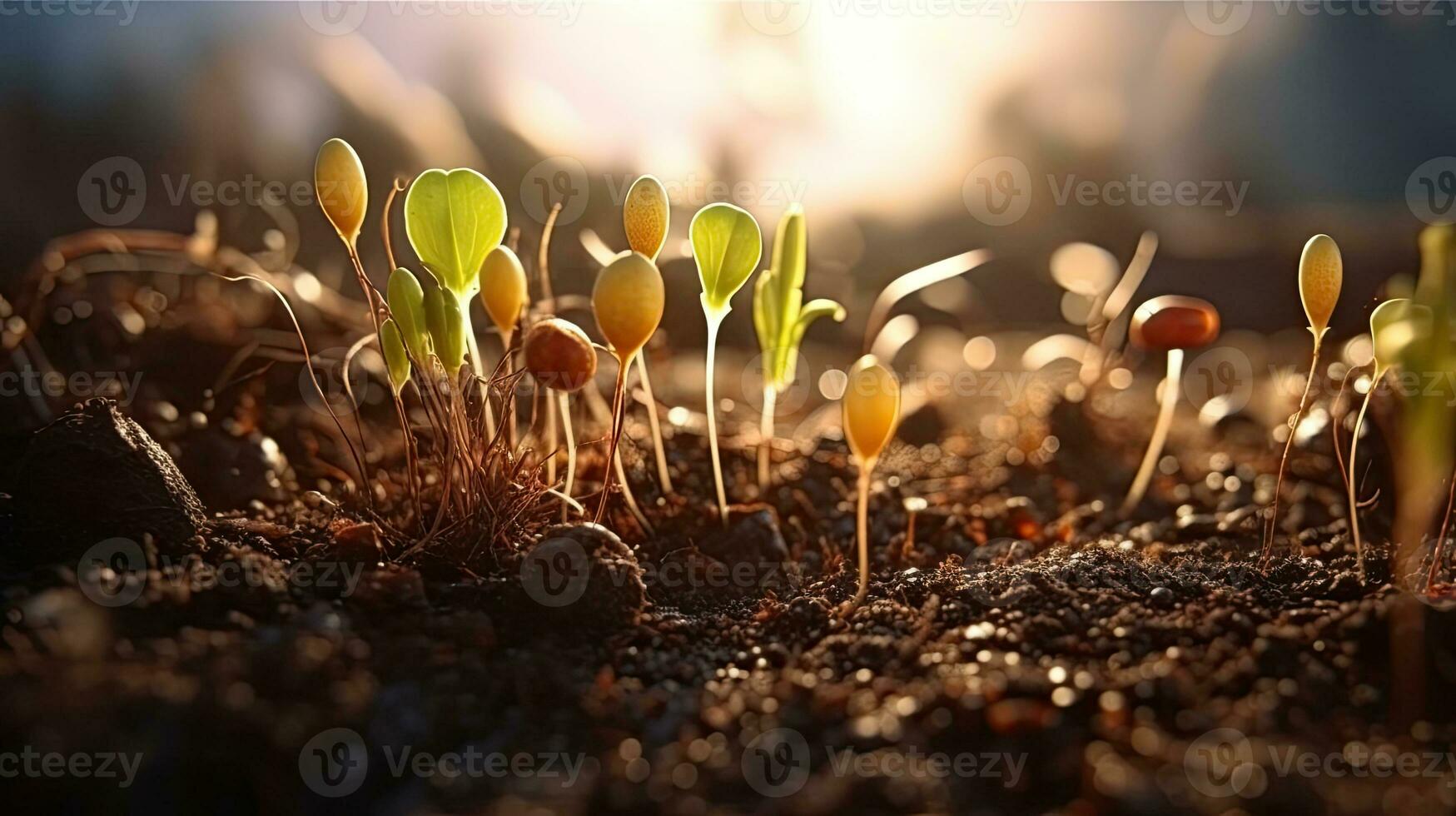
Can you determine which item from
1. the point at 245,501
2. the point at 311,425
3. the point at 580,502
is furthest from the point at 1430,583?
the point at 311,425

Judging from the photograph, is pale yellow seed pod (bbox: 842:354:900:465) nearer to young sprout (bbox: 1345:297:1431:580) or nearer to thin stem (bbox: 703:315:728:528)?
thin stem (bbox: 703:315:728:528)

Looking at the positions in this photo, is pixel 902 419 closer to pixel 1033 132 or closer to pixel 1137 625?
pixel 1137 625

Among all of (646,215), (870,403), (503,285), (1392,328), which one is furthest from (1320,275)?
(503,285)

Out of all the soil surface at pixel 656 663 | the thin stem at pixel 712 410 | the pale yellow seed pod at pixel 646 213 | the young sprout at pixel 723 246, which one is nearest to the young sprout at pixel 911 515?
the soil surface at pixel 656 663

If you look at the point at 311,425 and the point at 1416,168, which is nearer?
the point at 311,425

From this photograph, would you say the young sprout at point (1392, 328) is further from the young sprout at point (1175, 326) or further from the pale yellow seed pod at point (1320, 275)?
the young sprout at point (1175, 326)

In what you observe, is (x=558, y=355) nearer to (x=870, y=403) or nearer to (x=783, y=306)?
(x=870, y=403)
